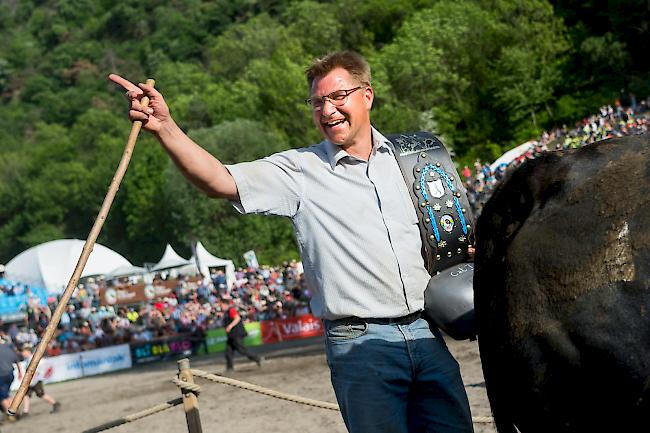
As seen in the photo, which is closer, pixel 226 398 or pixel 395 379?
pixel 395 379

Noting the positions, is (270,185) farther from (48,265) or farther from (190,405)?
(48,265)

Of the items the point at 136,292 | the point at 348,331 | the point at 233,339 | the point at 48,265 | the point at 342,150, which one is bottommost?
the point at 233,339

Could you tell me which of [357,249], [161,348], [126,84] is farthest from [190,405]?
[161,348]

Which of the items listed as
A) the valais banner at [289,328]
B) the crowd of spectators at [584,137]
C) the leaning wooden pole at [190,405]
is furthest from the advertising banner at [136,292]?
the leaning wooden pole at [190,405]

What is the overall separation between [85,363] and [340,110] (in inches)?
1006

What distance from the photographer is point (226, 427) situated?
1264 centimetres

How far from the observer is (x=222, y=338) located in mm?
29141

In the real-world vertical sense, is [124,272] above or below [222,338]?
above

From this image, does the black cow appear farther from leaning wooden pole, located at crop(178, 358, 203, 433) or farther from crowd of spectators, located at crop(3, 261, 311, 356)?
crowd of spectators, located at crop(3, 261, 311, 356)

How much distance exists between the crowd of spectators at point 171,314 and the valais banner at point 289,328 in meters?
0.33

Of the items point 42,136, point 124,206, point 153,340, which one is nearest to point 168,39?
point 42,136

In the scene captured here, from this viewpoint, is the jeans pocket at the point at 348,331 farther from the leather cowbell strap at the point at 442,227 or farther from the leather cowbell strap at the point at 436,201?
the leather cowbell strap at the point at 436,201

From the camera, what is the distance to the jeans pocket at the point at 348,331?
13.2ft

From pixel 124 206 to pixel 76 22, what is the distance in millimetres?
97360
